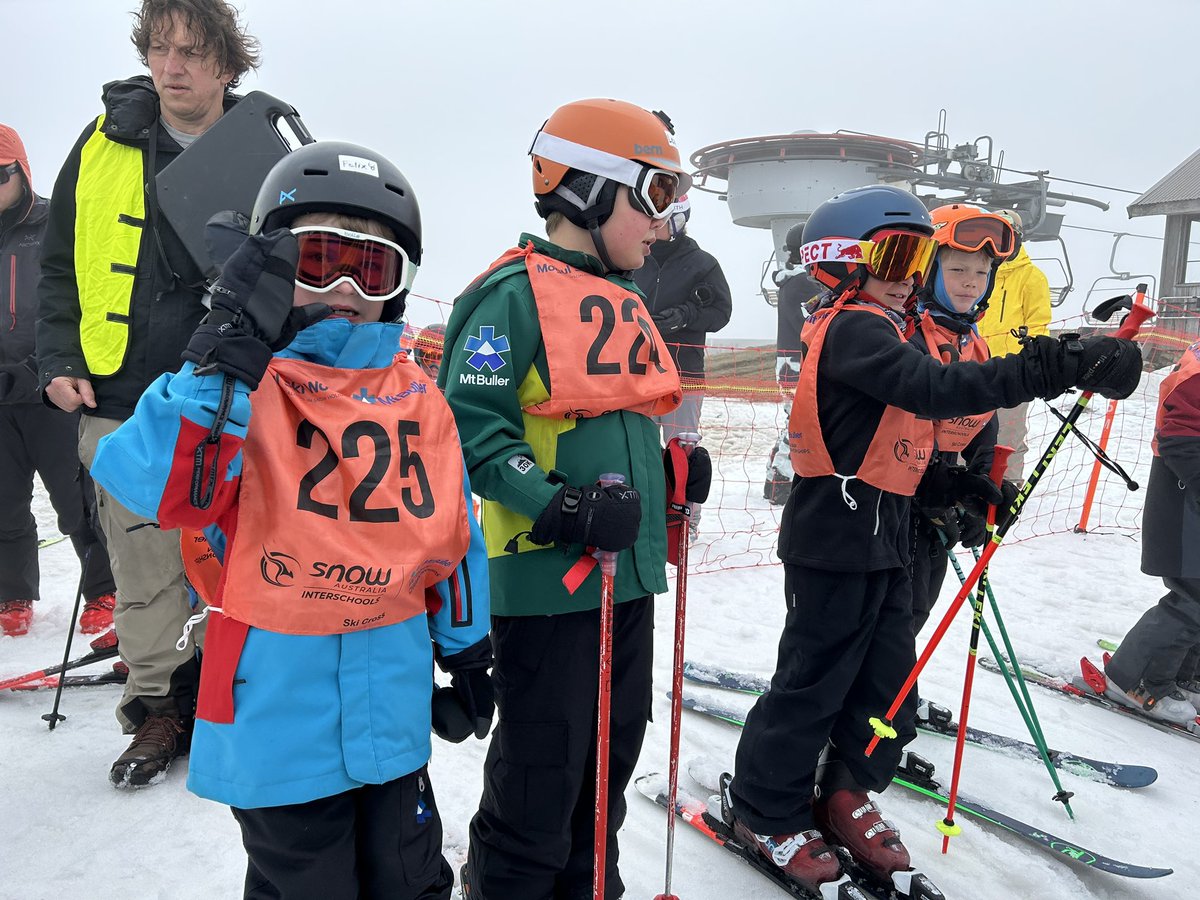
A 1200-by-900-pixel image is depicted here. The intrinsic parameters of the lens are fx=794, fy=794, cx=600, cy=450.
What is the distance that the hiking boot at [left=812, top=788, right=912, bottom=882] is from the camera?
2829 millimetres

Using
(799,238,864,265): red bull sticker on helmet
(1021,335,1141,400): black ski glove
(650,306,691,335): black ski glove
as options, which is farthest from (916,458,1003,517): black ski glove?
(650,306,691,335): black ski glove

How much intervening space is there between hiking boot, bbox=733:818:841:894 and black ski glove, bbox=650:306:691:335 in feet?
14.5

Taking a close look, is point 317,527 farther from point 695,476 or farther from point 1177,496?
point 1177,496

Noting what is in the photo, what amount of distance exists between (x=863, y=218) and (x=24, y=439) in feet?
16.1

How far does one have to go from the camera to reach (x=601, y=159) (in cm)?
227

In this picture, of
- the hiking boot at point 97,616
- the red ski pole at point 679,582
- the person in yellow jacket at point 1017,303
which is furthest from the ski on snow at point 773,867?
the person in yellow jacket at point 1017,303

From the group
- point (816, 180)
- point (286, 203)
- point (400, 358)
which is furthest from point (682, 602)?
point (816, 180)

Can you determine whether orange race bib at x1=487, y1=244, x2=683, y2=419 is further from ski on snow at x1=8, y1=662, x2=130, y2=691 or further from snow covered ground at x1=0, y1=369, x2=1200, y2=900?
ski on snow at x1=8, y1=662, x2=130, y2=691

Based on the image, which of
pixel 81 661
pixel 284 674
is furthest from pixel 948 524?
pixel 81 661

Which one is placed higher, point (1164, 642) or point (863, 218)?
point (863, 218)

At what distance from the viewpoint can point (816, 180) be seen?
22.5m

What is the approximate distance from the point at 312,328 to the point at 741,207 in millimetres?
23543

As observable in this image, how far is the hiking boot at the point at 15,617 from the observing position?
4766mm

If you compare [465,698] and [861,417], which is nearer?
[465,698]
